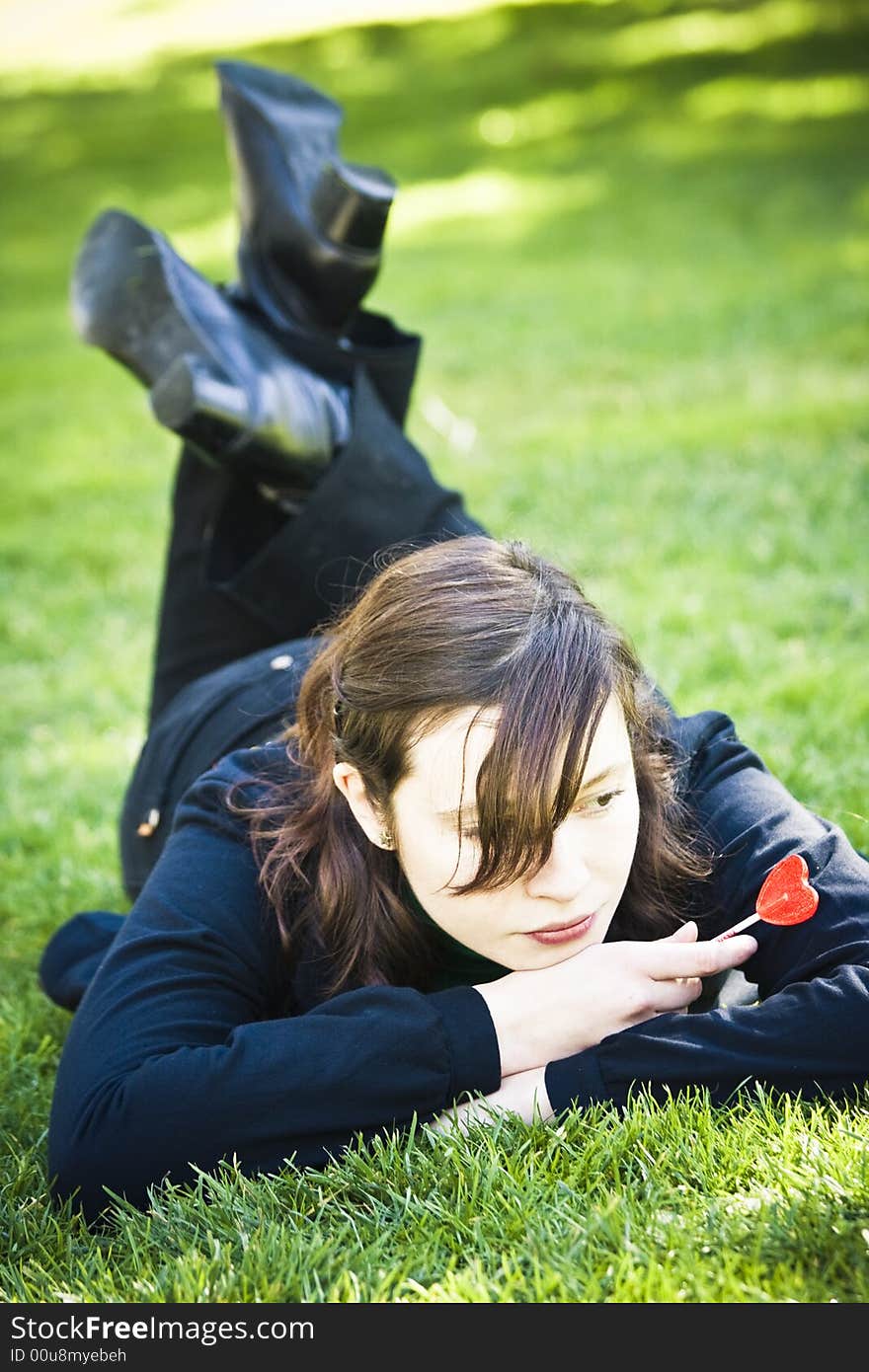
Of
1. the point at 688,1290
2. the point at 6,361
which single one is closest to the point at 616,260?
the point at 6,361

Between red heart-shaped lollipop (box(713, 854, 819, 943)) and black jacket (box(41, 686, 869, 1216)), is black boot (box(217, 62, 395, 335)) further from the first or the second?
red heart-shaped lollipop (box(713, 854, 819, 943))

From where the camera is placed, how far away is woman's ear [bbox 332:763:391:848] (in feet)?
8.20

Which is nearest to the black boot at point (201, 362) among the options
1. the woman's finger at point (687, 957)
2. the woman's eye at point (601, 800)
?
the woman's eye at point (601, 800)

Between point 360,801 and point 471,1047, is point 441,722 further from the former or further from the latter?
point 471,1047

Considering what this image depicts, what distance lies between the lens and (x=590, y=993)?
2424mm

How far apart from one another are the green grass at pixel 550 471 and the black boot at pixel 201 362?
3.99ft

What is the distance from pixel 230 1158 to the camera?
93.8 inches

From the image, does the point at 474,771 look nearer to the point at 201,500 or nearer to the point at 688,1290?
the point at 688,1290

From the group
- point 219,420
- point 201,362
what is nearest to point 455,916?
point 219,420

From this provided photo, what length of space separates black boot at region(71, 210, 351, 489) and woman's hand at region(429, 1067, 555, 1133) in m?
1.83

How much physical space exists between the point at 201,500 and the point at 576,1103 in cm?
207

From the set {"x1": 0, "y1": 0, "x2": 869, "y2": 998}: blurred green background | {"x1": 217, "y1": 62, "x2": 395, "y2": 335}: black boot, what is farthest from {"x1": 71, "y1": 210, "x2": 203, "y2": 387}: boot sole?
{"x1": 0, "y1": 0, "x2": 869, "y2": 998}: blurred green background

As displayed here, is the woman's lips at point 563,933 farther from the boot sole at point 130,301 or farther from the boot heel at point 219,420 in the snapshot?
the boot sole at point 130,301

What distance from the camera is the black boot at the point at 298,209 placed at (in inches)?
158
